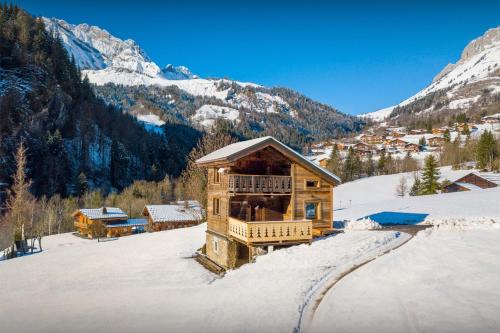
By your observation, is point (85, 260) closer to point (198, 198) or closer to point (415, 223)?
point (198, 198)

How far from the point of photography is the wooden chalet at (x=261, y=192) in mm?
24531

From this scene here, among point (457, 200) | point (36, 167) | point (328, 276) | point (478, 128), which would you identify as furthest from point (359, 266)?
point (478, 128)

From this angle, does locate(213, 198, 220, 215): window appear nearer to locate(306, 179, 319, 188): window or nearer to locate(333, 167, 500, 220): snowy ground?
locate(306, 179, 319, 188): window

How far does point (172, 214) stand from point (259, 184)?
42662mm

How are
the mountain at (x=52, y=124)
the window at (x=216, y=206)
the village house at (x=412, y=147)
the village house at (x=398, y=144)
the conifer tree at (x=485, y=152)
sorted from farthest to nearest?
the village house at (x=398, y=144), the village house at (x=412, y=147), the mountain at (x=52, y=124), the conifer tree at (x=485, y=152), the window at (x=216, y=206)

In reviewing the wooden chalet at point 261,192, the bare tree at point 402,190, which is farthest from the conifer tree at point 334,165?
the wooden chalet at point 261,192

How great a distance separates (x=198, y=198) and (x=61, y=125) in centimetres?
8256

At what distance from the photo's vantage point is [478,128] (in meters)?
188

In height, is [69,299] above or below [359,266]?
below

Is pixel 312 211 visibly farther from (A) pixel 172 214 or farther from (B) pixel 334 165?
(B) pixel 334 165

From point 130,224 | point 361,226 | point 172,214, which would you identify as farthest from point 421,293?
point 130,224

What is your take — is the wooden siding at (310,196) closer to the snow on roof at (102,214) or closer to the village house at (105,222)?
the village house at (105,222)

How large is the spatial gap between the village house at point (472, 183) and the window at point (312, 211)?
167 feet

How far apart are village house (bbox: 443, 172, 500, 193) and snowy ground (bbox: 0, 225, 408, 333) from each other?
5147 centimetres
